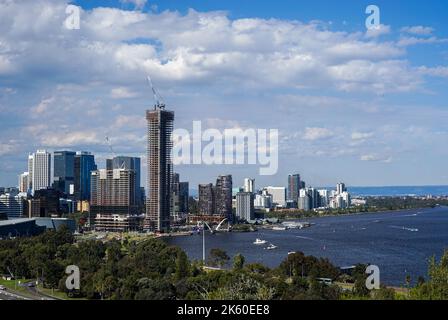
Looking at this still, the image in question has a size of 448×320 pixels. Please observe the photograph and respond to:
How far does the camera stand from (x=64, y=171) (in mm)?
28141

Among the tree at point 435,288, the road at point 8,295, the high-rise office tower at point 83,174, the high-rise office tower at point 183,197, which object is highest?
the high-rise office tower at point 83,174

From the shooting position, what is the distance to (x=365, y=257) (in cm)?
1084

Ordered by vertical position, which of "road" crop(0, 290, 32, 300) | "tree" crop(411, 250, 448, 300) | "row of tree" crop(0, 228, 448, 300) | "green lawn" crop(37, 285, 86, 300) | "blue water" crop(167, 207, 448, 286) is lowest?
"blue water" crop(167, 207, 448, 286)

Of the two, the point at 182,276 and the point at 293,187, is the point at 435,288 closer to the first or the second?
the point at 182,276

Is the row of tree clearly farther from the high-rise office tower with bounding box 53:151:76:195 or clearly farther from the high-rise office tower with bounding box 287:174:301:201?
the high-rise office tower with bounding box 287:174:301:201

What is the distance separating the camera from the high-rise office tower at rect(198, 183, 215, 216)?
979 inches

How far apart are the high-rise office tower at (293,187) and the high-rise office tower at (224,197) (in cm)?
964

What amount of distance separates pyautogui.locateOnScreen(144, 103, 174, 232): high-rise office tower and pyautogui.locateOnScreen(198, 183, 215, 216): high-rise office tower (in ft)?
6.35

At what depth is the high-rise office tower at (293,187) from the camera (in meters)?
34.6

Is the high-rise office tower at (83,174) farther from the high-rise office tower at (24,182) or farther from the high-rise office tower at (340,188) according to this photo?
the high-rise office tower at (340,188)

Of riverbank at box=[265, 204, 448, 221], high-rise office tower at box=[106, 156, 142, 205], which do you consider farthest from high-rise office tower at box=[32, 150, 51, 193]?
riverbank at box=[265, 204, 448, 221]

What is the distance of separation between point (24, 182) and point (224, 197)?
34.9 feet

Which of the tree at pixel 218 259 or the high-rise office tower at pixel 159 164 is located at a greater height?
the high-rise office tower at pixel 159 164

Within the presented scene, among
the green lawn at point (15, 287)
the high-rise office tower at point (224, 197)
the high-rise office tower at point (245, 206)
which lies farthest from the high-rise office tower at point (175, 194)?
the green lawn at point (15, 287)
